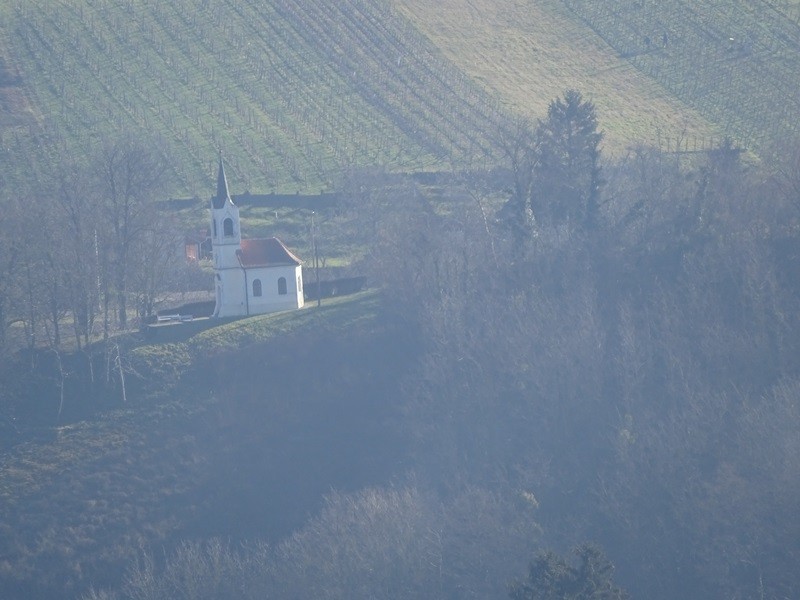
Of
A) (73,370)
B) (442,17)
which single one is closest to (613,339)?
(73,370)

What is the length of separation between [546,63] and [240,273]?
37043 mm

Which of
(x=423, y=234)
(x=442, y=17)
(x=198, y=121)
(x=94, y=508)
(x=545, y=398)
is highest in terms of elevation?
(x=442, y=17)

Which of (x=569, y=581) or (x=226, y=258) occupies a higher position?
(x=226, y=258)

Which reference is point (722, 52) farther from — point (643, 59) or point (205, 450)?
point (205, 450)

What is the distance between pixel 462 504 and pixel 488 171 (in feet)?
106

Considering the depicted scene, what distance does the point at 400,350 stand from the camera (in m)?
50.2

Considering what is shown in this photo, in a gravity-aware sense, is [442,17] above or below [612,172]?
above

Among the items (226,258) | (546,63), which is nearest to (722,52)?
(546,63)

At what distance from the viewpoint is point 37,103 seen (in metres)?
74.0

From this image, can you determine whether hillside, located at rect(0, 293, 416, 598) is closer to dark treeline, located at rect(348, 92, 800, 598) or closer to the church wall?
the church wall

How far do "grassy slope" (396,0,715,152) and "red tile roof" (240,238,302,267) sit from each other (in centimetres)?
2617

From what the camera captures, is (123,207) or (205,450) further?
(123,207)

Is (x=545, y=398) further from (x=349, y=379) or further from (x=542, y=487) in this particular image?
(x=349, y=379)

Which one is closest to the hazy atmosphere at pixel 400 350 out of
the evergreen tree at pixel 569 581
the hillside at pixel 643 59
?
the evergreen tree at pixel 569 581
